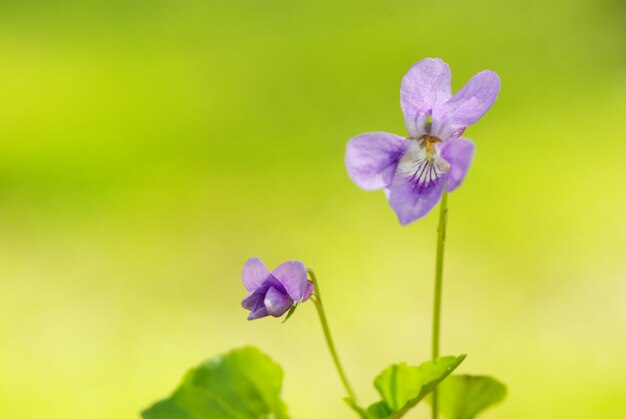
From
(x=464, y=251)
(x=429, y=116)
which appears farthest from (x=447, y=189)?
(x=464, y=251)

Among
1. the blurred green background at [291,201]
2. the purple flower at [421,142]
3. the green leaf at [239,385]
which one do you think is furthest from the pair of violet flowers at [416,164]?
the blurred green background at [291,201]

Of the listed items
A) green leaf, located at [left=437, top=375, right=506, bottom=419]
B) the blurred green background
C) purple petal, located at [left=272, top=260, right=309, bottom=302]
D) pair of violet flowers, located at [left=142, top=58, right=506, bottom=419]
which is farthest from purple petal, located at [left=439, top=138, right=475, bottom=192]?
the blurred green background

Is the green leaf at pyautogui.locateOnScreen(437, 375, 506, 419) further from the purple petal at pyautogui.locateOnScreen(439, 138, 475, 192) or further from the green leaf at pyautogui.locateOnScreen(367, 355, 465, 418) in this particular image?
the purple petal at pyautogui.locateOnScreen(439, 138, 475, 192)

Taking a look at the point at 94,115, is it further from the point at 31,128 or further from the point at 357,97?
the point at 357,97

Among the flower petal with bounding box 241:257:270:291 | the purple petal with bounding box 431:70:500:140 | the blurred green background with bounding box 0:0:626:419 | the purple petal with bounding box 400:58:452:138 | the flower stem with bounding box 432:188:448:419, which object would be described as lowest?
the flower stem with bounding box 432:188:448:419

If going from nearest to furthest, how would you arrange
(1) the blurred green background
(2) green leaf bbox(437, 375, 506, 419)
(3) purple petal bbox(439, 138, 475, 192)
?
(3) purple petal bbox(439, 138, 475, 192)
(2) green leaf bbox(437, 375, 506, 419)
(1) the blurred green background

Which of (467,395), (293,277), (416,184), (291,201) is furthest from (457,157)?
(291,201)

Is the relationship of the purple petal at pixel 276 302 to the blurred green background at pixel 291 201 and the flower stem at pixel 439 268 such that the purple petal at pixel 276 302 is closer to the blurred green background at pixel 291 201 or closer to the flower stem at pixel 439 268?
the flower stem at pixel 439 268
